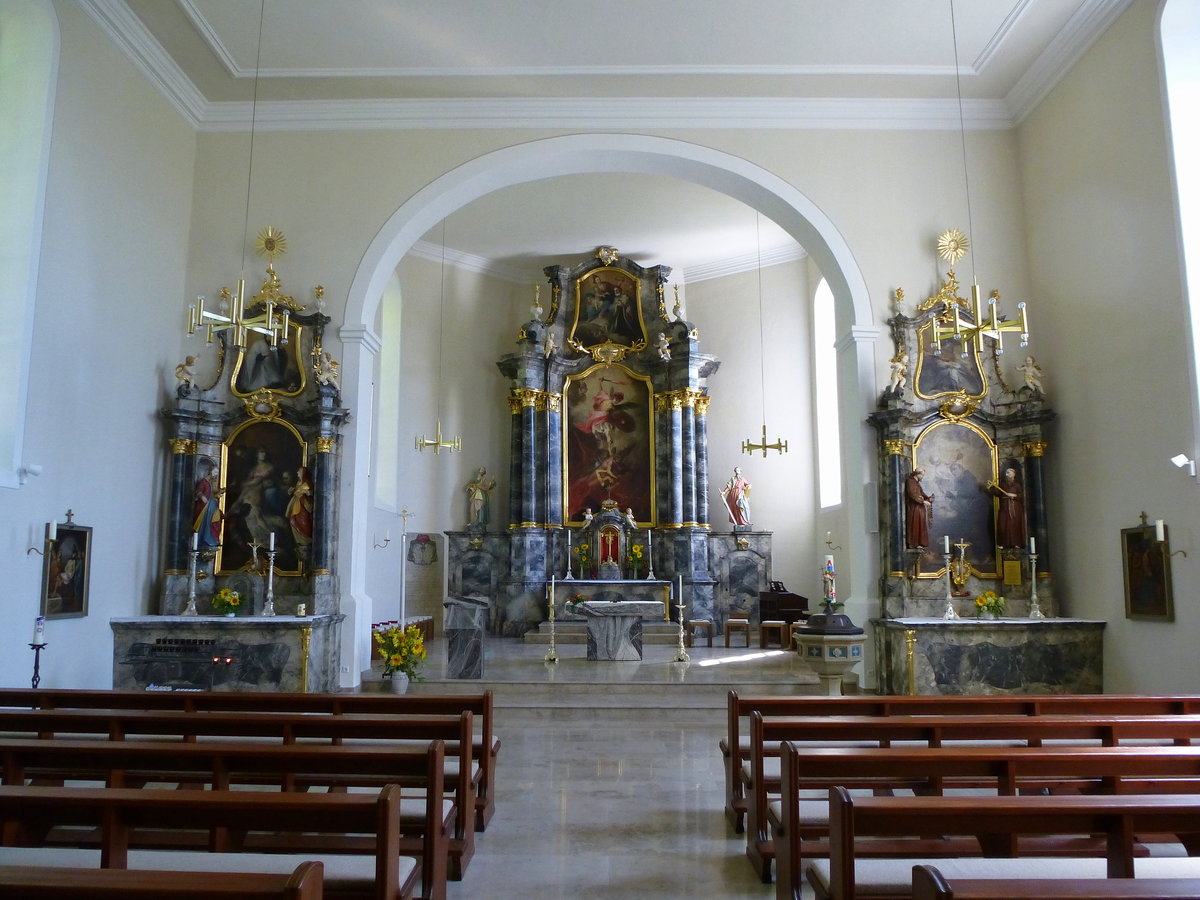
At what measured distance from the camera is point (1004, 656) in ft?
30.4

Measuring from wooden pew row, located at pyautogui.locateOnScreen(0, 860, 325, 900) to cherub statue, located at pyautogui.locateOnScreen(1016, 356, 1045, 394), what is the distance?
33.1 feet

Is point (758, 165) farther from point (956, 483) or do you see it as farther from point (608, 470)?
point (608, 470)

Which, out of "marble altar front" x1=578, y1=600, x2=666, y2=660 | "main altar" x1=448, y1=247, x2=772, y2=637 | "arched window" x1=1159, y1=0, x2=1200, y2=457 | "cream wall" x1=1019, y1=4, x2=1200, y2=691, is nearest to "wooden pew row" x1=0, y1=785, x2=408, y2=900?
"cream wall" x1=1019, y1=4, x2=1200, y2=691

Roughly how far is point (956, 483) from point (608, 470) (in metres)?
7.76

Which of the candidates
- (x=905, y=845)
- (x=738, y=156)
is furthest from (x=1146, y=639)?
(x=738, y=156)

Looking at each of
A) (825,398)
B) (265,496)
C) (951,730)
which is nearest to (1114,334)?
(951,730)

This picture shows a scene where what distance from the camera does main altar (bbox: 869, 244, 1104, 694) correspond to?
1006cm

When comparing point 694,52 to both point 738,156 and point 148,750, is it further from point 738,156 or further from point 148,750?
point 148,750

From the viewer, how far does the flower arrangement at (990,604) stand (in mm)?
9867

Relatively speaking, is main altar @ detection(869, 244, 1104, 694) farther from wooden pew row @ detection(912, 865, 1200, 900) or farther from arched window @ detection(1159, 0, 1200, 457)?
wooden pew row @ detection(912, 865, 1200, 900)

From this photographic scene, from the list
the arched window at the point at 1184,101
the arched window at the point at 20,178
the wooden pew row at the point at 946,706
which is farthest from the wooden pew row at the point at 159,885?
the arched window at the point at 1184,101

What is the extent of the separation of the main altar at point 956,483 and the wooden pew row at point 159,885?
27.9 feet

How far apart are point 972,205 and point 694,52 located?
12.9 ft

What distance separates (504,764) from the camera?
6820 mm
